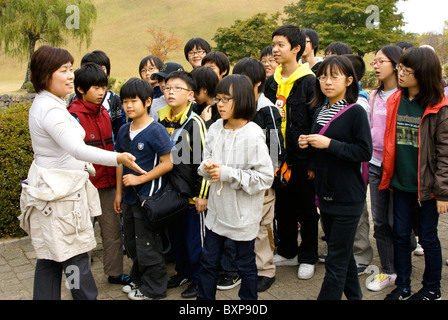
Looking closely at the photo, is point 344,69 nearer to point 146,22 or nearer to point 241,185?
point 241,185

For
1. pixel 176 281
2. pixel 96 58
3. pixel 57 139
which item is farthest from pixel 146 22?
pixel 57 139

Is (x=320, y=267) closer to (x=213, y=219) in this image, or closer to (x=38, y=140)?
(x=213, y=219)

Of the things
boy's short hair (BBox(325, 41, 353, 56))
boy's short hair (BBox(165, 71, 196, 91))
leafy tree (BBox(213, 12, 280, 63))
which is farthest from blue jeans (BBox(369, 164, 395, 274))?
leafy tree (BBox(213, 12, 280, 63))

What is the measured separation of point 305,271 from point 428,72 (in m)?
2.05

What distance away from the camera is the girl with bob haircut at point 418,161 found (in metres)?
3.26

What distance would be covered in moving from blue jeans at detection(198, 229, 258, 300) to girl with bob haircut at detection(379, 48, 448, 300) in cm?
125

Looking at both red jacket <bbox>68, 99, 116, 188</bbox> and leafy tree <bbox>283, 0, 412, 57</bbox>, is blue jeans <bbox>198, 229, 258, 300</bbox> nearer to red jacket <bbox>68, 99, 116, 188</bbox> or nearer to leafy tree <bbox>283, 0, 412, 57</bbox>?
red jacket <bbox>68, 99, 116, 188</bbox>

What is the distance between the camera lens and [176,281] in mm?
3857

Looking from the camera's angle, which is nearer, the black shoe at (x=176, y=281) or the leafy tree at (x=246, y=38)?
the black shoe at (x=176, y=281)

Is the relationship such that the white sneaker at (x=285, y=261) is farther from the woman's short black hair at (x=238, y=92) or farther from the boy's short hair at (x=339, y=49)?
the boy's short hair at (x=339, y=49)

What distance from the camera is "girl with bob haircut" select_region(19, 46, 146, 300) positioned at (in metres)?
2.83

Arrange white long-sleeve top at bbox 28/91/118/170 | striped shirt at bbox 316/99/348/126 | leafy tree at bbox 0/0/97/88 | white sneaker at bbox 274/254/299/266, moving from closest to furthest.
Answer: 1. white long-sleeve top at bbox 28/91/118/170
2. striped shirt at bbox 316/99/348/126
3. white sneaker at bbox 274/254/299/266
4. leafy tree at bbox 0/0/97/88

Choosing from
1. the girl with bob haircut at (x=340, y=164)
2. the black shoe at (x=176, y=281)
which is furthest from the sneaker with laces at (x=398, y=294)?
the black shoe at (x=176, y=281)

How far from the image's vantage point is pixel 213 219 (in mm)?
3113
